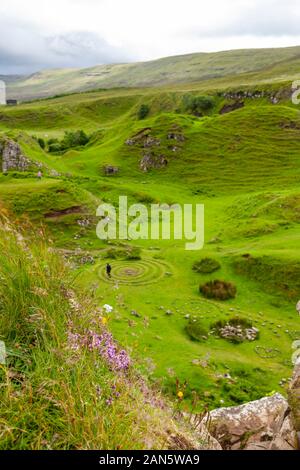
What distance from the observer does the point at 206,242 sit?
44.3 meters

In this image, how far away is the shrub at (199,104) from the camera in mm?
135125

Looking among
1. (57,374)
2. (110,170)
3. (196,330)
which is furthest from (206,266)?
(110,170)

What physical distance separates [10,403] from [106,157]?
83806 millimetres

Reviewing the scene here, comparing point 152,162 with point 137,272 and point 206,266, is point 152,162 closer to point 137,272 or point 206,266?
point 206,266

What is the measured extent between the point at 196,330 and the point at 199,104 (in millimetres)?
122960

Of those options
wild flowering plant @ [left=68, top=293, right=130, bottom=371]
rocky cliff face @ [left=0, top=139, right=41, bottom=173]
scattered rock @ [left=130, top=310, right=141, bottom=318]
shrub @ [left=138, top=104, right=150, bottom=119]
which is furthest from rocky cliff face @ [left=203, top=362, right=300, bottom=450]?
shrub @ [left=138, top=104, right=150, bottom=119]

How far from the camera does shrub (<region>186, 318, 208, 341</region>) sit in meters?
24.0

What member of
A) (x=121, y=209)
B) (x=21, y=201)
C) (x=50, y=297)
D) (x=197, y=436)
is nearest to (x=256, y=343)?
(x=197, y=436)

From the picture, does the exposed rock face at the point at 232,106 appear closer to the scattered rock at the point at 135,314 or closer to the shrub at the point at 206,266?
the shrub at the point at 206,266

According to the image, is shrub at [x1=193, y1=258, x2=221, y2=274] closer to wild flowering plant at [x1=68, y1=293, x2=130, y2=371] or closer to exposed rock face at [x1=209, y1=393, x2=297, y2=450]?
exposed rock face at [x1=209, y1=393, x2=297, y2=450]

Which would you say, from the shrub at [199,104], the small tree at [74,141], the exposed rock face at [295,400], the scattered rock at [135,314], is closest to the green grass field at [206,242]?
the scattered rock at [135,314]

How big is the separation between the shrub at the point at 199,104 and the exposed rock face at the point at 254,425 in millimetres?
134268

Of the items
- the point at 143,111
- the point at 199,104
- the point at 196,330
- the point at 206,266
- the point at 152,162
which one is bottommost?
the point at 196,330


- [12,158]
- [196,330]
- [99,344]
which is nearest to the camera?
[99,344]
